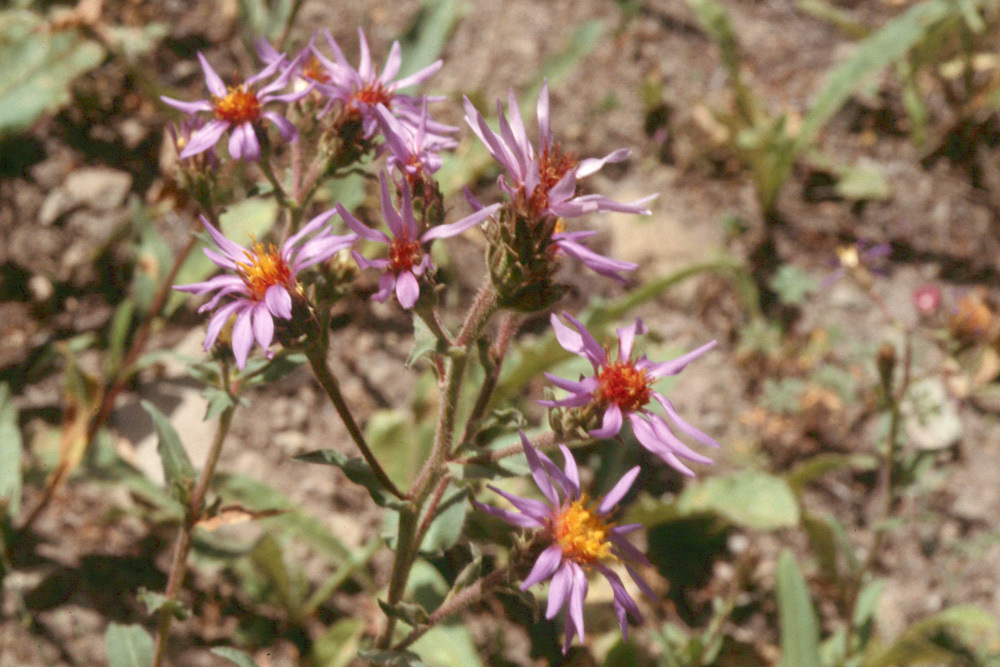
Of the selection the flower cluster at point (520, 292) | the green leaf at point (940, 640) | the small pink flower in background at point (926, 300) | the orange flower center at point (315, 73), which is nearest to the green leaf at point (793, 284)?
the small pink flower in background at point (926, 300)

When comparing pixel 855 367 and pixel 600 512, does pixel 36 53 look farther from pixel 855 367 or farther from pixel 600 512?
pixel 855 367

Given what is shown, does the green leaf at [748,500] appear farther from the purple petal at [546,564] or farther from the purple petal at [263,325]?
the purple petal at [263,325]

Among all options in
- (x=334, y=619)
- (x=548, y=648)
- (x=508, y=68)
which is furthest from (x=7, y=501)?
(x=508, y=68)

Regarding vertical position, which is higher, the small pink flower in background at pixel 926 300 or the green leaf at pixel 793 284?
the green leaf at pixel 793 284

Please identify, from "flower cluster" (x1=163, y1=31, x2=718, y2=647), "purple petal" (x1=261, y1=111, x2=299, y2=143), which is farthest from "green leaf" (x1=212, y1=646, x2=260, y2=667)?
"purple petal" (x1=261, y1=111, x2=299, y2=143)

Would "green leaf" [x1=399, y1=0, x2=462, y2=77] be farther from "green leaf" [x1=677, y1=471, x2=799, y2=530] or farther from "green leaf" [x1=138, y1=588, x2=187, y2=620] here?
"green leaf" [x1=138, y1=588, x2=187, y2=620]

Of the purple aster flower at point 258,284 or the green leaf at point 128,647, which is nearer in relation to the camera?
the purple aster flower at point 258,284
